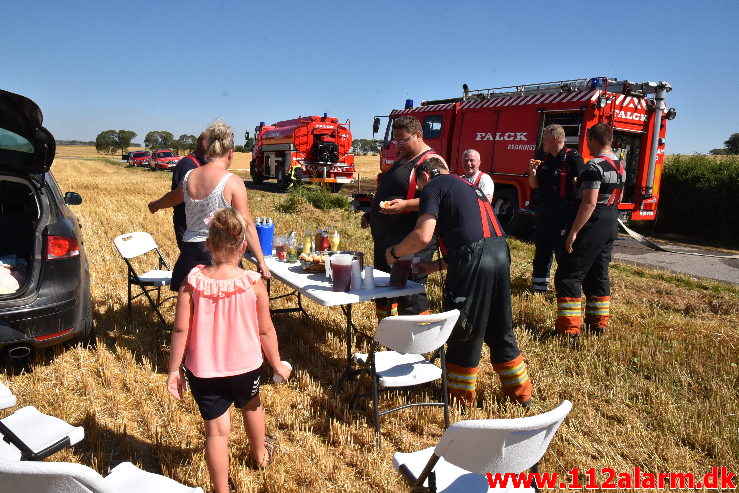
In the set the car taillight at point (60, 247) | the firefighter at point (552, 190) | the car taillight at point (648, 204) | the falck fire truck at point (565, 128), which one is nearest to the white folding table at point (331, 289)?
the car taillight at point (60, 247)

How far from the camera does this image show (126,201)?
1482cm

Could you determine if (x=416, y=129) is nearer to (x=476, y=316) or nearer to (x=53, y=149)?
(x=476, y=316)

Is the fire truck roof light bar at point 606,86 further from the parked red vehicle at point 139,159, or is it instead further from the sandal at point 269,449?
the parked red vehicle at point 139,159

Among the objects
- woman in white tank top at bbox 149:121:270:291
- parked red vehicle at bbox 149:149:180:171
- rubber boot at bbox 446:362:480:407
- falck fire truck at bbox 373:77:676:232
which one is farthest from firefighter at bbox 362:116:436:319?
parked red vehicle at bbox 149:149:180:171

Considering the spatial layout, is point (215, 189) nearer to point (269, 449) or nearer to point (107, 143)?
point (269, 449)

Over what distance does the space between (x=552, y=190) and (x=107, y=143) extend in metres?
105

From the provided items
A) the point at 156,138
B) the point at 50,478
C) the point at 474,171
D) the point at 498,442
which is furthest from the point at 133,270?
the point at 156,138

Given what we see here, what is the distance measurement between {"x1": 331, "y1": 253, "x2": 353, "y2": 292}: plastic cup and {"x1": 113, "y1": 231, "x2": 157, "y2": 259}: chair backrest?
2276 millimetres

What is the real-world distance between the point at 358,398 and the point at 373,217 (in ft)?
4.87

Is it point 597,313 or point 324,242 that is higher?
point 324,242

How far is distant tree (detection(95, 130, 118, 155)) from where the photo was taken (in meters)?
94.9

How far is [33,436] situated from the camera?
246cm

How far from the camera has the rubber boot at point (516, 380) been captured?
354cm

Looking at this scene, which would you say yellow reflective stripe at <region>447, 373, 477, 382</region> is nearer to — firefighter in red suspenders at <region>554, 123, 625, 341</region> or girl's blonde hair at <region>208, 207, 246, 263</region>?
firefighter in red suspenders at <region>554, 123, 625, 341</region>
